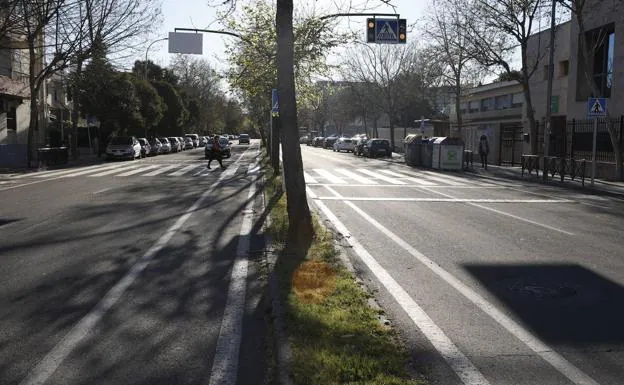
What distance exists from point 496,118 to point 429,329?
139 ft

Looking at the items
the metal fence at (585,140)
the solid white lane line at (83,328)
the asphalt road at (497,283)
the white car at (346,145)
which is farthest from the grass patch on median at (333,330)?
the white car at (346,145)

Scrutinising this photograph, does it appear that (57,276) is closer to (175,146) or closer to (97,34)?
(97,34)

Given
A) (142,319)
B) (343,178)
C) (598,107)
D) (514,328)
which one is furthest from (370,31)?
(142,319)

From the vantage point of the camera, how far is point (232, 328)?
5.48 m

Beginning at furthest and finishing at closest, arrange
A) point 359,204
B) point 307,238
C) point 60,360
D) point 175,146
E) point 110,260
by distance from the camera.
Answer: point 175,146, point 359,204, point 307,238, point 110,260, point 60,360

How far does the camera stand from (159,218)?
40.7ft

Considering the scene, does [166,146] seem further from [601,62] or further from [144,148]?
[601,62]

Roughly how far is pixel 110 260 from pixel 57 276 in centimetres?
103

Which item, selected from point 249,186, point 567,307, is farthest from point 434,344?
point 249,186

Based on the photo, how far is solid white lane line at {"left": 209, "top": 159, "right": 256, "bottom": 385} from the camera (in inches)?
175

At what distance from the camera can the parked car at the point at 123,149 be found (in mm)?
→ 37594

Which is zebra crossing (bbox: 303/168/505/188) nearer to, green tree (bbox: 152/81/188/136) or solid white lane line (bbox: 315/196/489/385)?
solid white lane line (bbox: 315/196/489/385)

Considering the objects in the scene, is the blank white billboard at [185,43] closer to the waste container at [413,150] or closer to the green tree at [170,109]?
the waste container at [413,150]

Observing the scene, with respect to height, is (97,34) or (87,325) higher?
(97,34)
